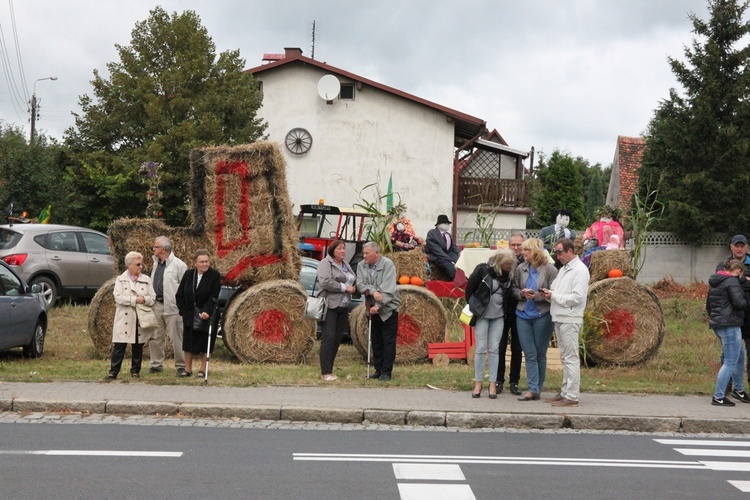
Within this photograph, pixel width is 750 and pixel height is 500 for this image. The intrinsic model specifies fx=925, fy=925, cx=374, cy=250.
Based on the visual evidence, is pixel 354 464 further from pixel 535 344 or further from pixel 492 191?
pixel 492 191

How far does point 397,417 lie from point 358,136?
24150mm

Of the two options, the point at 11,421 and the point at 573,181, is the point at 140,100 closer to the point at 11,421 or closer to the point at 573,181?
the point at 11,421

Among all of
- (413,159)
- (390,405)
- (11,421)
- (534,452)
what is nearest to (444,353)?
(390,405)

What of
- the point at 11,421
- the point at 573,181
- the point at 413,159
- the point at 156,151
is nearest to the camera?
the point at 11,421

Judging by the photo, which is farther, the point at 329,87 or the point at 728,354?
the point at 329,87

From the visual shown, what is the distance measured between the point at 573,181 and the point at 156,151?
2816 cm

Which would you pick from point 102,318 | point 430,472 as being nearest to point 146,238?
point 102,318

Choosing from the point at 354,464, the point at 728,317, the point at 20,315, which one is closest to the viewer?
the point at 354,464

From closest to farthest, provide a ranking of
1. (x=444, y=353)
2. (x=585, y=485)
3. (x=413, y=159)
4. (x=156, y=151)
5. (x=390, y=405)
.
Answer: (x=585, y=485), (x=390, y=405), (x=444, y=353), (x=156, y=151), (x=413, y=159)

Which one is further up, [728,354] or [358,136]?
[358,136]

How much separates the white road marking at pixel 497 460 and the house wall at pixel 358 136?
83.6ft

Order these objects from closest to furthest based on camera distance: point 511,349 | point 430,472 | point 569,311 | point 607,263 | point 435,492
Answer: point 435,492 → point 430,472 → point 569,311 → point 511,349 → point 607,263

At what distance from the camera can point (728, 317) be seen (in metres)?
11.4

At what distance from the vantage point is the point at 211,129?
90.3 ft
